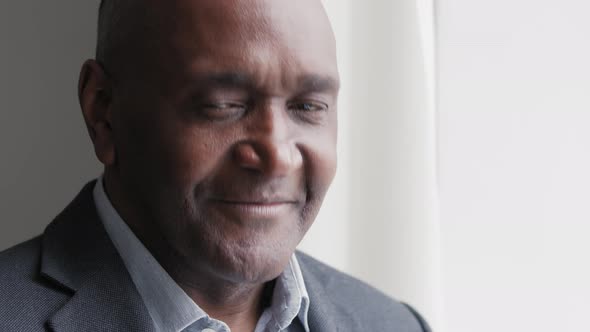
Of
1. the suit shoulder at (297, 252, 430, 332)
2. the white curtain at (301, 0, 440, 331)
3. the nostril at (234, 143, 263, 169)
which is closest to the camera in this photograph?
the nostril at (234, 143, 263, 169)

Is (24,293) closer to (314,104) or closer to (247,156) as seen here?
(247,156)

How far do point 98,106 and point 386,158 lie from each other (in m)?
0.61

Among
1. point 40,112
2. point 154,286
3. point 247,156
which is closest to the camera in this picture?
point 247,156

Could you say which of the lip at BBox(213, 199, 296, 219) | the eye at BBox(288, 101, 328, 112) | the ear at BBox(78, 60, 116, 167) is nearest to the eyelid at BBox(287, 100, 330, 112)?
the eye at BBox(288, 101, 328, 112)

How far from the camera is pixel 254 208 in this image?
1.16 meters

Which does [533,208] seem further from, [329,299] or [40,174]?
[40,174]

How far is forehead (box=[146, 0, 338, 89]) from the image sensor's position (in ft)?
3.73

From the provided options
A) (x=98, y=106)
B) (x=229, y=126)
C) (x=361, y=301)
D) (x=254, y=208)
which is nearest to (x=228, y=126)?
(x=229, y=126)

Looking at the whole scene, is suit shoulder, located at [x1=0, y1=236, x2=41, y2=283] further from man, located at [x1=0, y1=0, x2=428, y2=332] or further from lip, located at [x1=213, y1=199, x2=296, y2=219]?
lip, located at [x1=213, y1=199, x2=296, y2=219]

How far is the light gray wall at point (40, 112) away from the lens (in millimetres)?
1850

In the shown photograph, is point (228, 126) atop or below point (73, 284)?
atop

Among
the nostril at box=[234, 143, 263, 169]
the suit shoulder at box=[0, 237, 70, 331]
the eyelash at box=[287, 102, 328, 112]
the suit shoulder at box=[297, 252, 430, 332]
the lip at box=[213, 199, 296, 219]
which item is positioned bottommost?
the suit shoulder at box=[297, 252, 430, 332]

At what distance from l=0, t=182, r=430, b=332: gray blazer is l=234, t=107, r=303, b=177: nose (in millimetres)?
254

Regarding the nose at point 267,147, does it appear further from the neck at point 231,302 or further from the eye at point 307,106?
the neck at point 231,302
